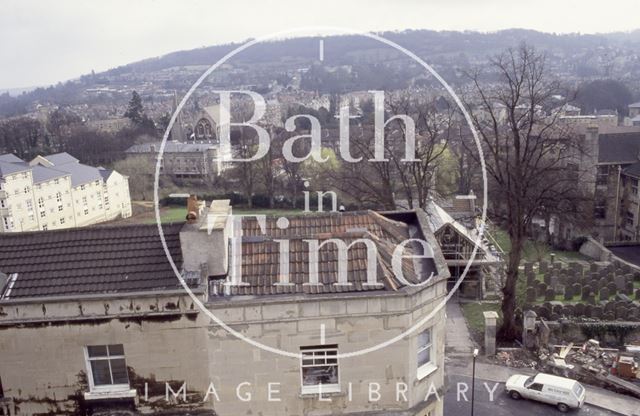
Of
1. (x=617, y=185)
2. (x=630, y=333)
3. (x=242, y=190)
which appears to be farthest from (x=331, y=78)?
(x=630, y=333)

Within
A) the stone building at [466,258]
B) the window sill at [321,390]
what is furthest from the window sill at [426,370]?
the stone building at [466,258]

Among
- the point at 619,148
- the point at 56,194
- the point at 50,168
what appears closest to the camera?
the point at 619,148

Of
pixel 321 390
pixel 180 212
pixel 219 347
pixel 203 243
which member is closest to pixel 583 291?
pixel 321 390

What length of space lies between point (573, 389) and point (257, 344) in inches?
510

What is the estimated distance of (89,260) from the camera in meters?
12.7

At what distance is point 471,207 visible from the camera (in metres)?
37.8

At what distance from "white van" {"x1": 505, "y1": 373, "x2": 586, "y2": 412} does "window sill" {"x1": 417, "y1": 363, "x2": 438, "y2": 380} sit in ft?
28.3

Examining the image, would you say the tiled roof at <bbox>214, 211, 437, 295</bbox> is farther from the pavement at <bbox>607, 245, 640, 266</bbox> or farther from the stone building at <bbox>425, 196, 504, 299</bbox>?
the pavement at <bbox>607, 245, 640, 266</bbox>

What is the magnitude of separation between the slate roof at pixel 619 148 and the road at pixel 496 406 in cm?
2957

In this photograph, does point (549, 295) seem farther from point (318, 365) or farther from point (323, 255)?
point (318, 365)

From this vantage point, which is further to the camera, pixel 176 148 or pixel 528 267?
pixel 176 148

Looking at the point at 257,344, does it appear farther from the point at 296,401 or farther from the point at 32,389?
the point at 32,389

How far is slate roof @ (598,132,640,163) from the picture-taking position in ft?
141

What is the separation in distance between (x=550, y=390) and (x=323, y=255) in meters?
11.5
